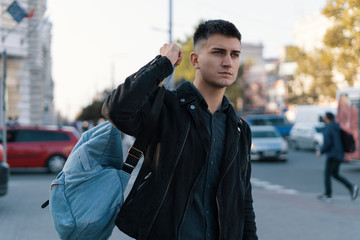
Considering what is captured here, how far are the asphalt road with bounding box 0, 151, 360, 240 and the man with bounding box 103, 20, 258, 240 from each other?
5.03m

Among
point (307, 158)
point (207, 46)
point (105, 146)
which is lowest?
point (307, 158)

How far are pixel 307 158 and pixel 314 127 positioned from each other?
4.17 metres

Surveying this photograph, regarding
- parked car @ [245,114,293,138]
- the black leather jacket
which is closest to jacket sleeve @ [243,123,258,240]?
the black leather jacket

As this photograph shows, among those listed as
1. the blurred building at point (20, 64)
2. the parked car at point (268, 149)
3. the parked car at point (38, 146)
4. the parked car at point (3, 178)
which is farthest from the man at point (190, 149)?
the blurred building at point (20, 64)

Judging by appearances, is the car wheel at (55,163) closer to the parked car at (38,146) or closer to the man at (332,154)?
the parked car at (38,146)

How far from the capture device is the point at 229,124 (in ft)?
8.48

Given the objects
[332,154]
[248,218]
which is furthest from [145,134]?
[332,154]

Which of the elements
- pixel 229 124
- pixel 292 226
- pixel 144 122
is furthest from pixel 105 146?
pixel 292 226

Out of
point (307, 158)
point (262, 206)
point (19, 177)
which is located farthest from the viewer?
point (307, 158)

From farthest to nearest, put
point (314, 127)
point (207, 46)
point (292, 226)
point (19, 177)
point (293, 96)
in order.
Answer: point (293, 96)
point (314, 127)
point (19, 177)
point (292, 226)
point (207, 46)

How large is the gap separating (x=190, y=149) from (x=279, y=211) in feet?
25.3

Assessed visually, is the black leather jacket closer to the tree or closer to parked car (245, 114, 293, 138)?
the tree

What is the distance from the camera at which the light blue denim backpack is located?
2309 millimetres

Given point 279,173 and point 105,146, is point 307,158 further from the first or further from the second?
point 105,146
